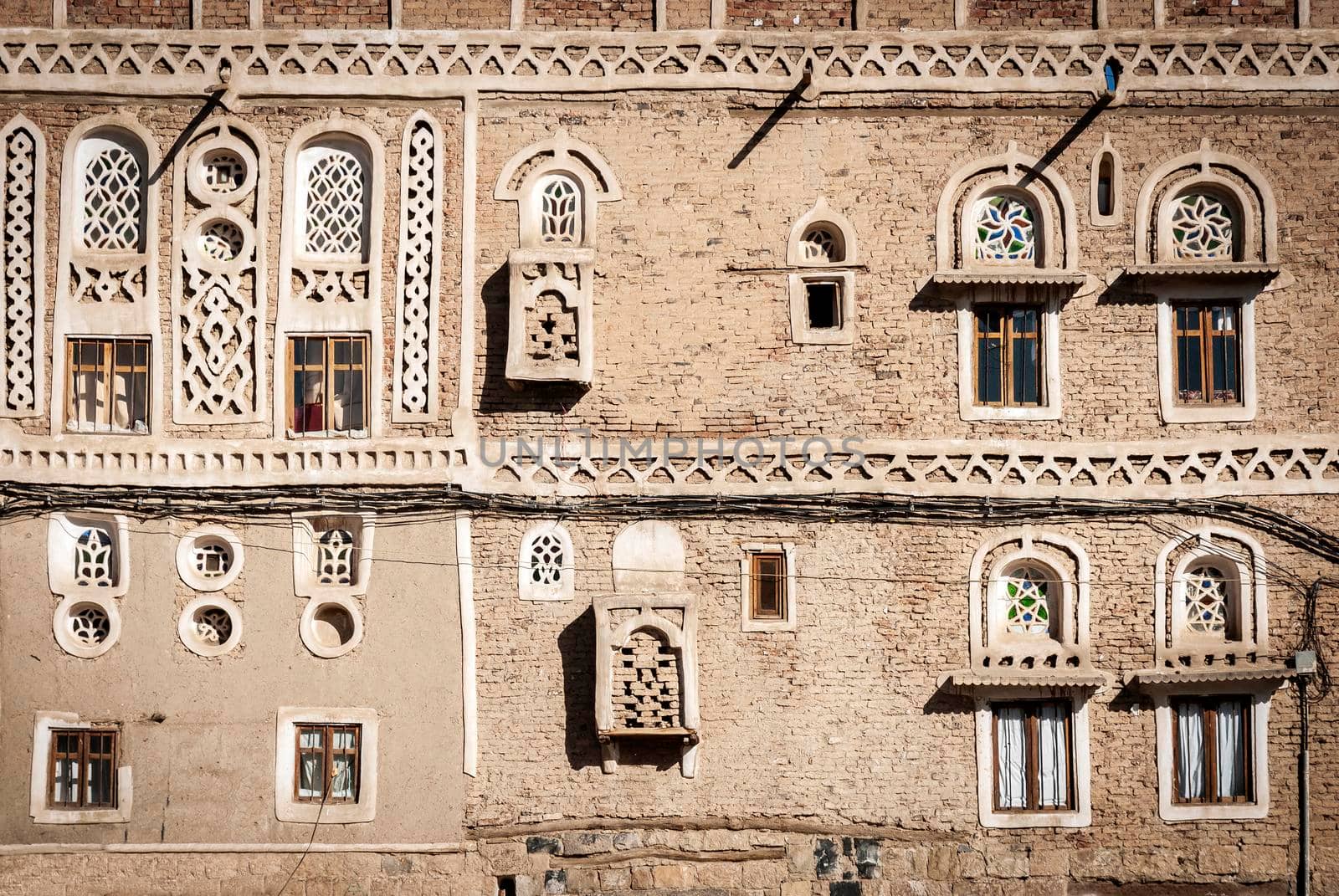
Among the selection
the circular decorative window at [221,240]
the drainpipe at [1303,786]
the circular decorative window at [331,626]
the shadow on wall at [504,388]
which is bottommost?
the drainpipe at [1303,786]

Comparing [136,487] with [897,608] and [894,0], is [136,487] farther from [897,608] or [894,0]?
[894,0]

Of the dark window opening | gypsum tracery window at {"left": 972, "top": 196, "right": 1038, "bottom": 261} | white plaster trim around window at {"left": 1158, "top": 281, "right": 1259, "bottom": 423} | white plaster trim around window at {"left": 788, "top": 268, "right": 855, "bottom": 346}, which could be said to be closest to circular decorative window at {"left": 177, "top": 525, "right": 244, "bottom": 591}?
white plaster trim around window at {"left": 788, "top": 268, "right": 855, "bottom": 346}

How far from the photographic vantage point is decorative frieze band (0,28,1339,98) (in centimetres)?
1412

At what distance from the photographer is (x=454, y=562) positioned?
13836 millimetres

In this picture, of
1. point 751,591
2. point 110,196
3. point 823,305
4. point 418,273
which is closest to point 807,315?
point 823,305

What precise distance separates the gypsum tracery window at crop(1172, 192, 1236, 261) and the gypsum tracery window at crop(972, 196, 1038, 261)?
145 centimetres

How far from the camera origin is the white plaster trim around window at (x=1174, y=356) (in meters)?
14.0

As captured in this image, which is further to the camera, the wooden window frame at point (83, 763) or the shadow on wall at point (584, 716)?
the wooden window frame at point (83, 763)

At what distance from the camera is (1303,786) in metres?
13.8

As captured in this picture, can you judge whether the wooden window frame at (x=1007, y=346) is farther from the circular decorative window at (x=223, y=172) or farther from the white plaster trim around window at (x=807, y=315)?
the circular decorative window at (x=223, y=172)

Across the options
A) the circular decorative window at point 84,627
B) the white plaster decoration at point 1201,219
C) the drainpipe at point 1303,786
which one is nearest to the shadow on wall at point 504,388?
the circular decorative window at point 84,627

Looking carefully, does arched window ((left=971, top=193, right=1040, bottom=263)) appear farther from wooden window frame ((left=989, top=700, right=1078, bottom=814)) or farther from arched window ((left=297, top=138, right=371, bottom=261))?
arched window ((left=297, top=138, right=371, bottom=261))

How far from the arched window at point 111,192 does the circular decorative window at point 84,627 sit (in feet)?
11.7

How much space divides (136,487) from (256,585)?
5.00 ft
